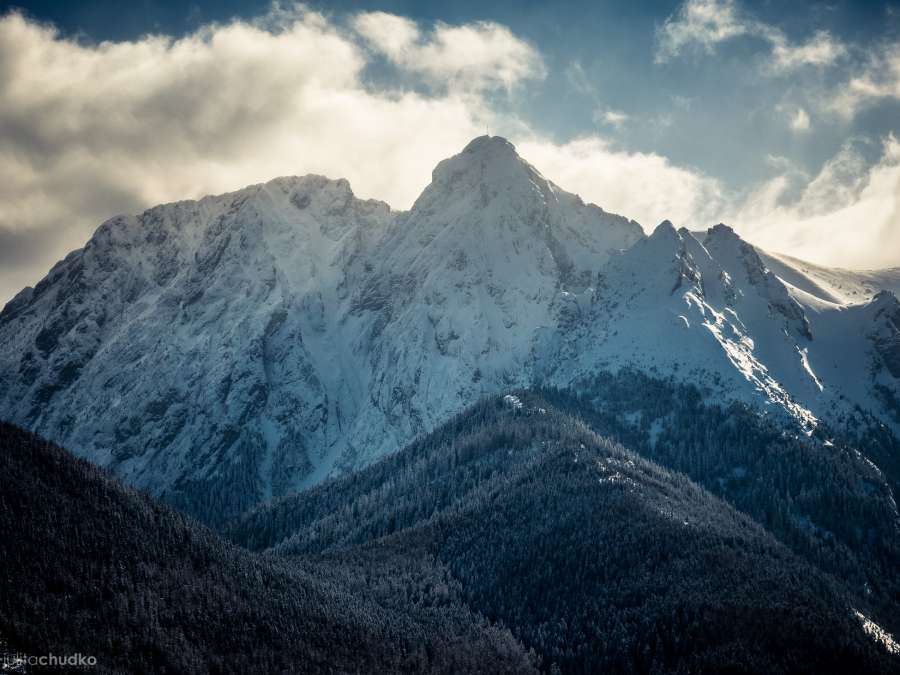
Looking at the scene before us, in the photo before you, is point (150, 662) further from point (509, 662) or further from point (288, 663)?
point (509, 662)

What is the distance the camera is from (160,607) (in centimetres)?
17000

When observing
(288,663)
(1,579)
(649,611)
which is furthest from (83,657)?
(649,611)

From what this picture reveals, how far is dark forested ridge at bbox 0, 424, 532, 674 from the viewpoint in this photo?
155 m

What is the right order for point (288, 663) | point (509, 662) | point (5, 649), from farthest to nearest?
point (509, 662), point (288, 663), point (5, 649)

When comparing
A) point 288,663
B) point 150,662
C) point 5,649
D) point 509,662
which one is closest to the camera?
point 5,649

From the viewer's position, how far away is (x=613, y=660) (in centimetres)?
17762

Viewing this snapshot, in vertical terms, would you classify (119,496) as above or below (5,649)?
above

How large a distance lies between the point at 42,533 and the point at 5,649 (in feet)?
137

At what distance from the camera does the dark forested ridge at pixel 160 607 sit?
155m

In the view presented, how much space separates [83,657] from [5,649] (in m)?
12.3

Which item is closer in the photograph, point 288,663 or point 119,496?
point 288,663

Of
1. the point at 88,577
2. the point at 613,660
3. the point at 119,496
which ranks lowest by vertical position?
the point at 613,660

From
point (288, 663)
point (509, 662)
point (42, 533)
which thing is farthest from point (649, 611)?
point (42, 533)

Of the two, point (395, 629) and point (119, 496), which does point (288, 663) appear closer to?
point (395, 629)
